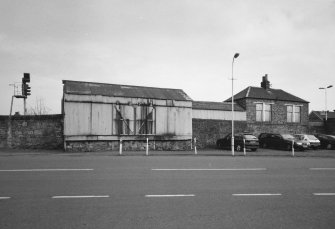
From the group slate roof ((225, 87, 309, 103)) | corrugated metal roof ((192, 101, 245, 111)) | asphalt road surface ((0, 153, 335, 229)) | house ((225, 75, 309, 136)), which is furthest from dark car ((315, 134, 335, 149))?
asphalt road surface ((0, 153, 335, 229))

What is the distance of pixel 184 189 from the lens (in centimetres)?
767

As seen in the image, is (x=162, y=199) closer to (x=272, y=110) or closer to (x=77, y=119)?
(x=77, y=119)

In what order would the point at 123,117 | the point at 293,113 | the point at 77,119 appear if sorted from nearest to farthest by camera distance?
the point at 77,119
the point at 123,117
the point at 293,113

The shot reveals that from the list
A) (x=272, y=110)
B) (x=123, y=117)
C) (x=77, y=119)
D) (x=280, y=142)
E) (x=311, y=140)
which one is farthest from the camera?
(x=272, y=110)

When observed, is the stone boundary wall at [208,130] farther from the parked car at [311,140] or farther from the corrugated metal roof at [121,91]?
the parked car at [311,140]

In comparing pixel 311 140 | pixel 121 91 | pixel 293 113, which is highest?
pixel 121 91

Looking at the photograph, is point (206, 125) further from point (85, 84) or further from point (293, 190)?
point (293, 190)

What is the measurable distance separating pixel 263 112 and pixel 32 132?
84.5ft

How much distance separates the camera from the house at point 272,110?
112 ft

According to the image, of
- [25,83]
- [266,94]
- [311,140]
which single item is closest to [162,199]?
[25,83]

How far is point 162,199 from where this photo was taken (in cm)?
657

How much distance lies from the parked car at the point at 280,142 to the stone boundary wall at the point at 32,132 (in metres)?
20.2

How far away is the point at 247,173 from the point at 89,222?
7.31 m

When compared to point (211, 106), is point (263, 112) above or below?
below
